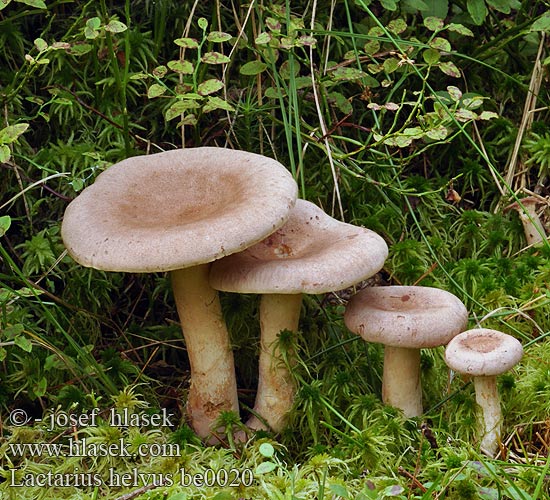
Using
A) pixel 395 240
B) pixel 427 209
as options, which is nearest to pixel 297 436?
pixel 395 240

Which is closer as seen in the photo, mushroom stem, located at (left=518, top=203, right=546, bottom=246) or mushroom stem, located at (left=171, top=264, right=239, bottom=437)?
mushroom stem, located at (left=171, top=264, right=239, bottom=437)

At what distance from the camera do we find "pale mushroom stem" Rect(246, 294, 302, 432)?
2693mm

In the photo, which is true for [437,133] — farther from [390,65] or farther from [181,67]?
[181,67]

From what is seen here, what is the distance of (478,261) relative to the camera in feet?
10.7

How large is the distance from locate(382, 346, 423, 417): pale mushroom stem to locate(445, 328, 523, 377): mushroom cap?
25 centimetres

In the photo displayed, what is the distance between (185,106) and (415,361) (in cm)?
123

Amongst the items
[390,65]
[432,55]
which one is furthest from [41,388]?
[432,55]

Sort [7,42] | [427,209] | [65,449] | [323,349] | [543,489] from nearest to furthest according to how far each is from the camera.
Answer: [543,489]
[65,449]
[323,349]
[7,42]
[427,209]

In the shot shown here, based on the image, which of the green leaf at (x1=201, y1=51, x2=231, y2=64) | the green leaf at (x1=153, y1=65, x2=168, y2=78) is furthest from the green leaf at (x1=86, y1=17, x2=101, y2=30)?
the green leaf at (x1=201, y1=51, x2=231, y2=64)

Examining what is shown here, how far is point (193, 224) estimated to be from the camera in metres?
2.29

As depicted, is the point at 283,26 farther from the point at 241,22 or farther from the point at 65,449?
the point at 65,449

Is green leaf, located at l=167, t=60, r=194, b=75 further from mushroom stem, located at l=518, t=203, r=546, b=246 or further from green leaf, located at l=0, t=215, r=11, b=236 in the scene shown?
mushroom stem, located at l=518, t=203, r=546, b=246

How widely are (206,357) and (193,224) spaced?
2.15 feet

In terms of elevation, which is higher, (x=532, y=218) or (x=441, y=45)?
(x=441, y=45)
